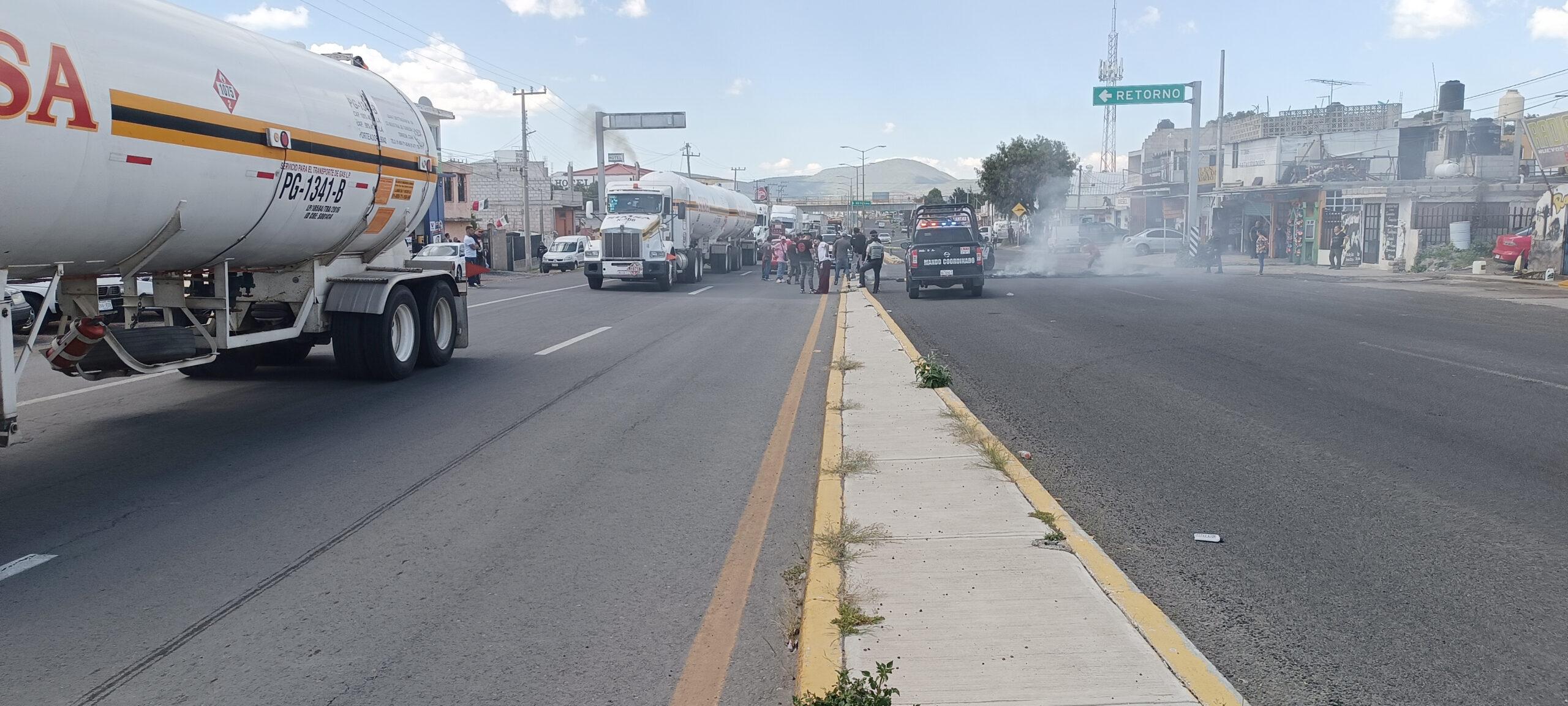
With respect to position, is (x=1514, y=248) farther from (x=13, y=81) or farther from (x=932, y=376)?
(x=13, y=81)

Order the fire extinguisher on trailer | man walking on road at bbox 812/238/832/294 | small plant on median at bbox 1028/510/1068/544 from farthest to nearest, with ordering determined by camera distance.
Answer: man walking on road at bbox 812/238/832/294
the fire extinguisher on trailer
small plant on median at bbox 1028/510/1068/544

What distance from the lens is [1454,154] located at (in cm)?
5581

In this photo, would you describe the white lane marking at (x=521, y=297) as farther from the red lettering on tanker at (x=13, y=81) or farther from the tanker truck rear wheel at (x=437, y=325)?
the red lettering on tanker at (x=13, y=81)

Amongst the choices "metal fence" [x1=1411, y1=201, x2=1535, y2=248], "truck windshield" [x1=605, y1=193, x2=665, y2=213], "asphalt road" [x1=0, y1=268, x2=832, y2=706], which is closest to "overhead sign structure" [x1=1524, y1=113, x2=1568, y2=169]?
"metal fence" [x1=1411, y1=201, x2=1535, y2=248]

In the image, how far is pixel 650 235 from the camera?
1280 inches

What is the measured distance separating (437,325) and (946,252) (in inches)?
579

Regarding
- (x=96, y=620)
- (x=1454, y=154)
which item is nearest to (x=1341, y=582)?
(x=96, y=620)

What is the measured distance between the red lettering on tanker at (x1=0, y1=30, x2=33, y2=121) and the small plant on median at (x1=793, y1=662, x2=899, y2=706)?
567 centimetres

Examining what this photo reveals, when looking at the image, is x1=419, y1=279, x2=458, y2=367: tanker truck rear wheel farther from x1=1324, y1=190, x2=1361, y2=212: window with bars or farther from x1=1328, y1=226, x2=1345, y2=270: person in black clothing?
x1=1324, y1=190, x2=1361, y2=212: window with bars

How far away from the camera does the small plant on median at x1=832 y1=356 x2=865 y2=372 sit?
41.7 feet

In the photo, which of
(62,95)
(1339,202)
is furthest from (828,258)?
(1339,202)

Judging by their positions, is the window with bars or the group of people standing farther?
the window with bars

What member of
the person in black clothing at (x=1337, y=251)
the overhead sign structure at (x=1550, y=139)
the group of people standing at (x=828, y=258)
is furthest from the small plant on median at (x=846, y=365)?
the overhead sign structure at (x=1550, y=139)

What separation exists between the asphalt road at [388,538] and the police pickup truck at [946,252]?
47.0 ft
